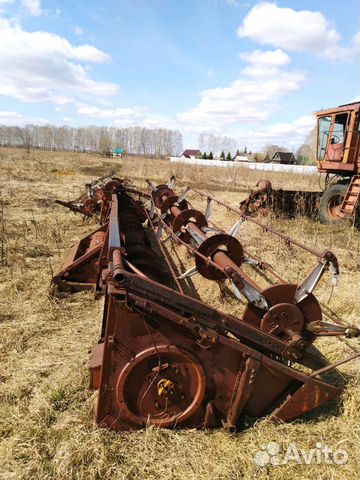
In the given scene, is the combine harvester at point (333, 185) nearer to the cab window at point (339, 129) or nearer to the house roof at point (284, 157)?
the cab window at point (339, 129)

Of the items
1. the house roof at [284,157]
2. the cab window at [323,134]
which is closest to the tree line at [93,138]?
the house roof at [284,157]

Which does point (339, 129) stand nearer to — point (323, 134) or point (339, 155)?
point (323, 134)

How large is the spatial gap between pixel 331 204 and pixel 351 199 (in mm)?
1072

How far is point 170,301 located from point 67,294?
2.82 m

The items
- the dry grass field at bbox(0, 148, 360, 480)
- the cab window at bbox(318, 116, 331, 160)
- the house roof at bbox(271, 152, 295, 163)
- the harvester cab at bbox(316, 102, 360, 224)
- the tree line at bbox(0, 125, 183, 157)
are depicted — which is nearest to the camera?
the dry grass field at bbox(0, 148, 360, 480)

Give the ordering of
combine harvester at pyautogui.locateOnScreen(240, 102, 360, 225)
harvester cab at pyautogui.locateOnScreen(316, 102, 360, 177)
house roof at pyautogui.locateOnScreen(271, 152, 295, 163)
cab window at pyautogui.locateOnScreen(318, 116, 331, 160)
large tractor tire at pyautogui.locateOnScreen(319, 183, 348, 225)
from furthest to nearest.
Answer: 1. house roof at pyautogui.locateOnScreen(271, 152, 295, 163)
2. cab window at pyautogui.locateOnScreen(318, 116, 331, 160)
3. large tractor tire at pyautogui.locateOnScreen(319, 183, 348, 225)
4. harvester cab at pyautogui.locateOnScreen(316, 102, 360, 177)
5. combine harvester at pyautogui.locateOnScreen(240, 102, 360, 225)

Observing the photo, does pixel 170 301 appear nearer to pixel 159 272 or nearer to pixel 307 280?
pixel 307 280

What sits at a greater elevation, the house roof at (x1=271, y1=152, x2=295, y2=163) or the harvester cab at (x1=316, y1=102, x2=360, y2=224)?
the house roof at (x1=271, y1=152, x2=295, y2=163)

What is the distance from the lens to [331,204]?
10.1 meters

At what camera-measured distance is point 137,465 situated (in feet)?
7.27

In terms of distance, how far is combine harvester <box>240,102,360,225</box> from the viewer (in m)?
9.31

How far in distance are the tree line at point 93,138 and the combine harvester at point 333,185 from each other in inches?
3524

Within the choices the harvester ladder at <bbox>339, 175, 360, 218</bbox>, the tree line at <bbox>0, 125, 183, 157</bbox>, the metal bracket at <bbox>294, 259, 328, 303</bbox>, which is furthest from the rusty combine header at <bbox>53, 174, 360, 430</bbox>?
the tree line at <bbox>0, 125, 183, 157</bbox>

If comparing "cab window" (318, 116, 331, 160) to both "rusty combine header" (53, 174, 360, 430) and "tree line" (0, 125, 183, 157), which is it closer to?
"rusty combine header" (53, 174, 360, 430)
